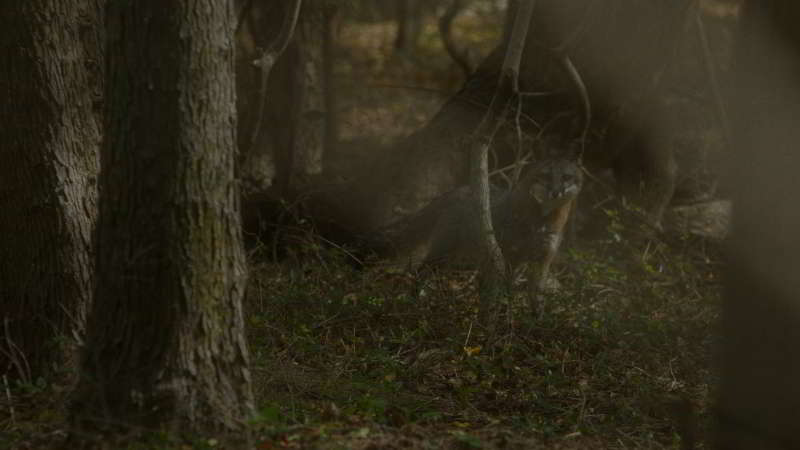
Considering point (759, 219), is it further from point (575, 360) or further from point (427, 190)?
point (427, 190)

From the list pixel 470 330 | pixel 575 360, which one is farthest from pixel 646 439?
pixel 470 330

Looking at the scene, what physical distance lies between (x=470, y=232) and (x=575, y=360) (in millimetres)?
1822

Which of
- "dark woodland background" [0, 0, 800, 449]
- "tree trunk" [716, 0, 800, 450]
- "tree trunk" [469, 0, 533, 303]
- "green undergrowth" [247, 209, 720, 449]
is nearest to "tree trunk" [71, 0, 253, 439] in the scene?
"dark woodland background" [0, 0, 800, 449]

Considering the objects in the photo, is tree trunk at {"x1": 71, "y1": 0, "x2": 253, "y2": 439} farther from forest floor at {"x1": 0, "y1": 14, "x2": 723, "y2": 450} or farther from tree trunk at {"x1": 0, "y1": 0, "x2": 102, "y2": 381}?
tree trunk at {"x1": 0, "y1": 0, "x2": 102, "y2": 381}

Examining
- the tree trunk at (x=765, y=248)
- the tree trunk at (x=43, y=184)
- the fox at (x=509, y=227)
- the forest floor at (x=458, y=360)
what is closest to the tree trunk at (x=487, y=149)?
the fox at (x=509, y=227)

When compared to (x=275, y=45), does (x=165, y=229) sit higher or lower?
lower

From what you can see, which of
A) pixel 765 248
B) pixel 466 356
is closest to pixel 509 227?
pixel 466 356

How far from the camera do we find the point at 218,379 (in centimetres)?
458

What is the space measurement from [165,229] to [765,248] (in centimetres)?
261

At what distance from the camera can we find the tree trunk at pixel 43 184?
570 cm

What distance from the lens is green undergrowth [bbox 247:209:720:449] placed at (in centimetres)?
559

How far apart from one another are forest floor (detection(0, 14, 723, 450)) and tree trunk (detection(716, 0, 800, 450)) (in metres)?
0.30

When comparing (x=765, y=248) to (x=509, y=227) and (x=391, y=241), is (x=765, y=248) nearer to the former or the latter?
(x=509, y=227)

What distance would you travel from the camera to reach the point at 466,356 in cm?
665
